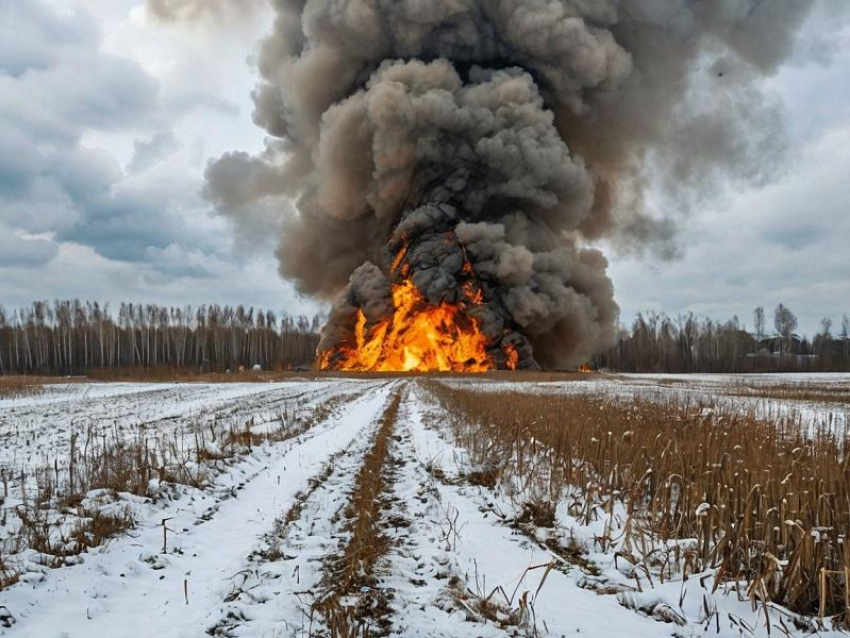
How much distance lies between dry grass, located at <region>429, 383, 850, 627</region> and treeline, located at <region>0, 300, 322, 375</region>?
199ft

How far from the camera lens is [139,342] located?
80250 millimetres

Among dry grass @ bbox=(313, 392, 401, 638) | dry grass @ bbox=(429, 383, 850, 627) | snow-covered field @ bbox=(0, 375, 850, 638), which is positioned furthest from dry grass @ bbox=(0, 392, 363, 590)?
dry grass @ bbox=(429, 383, 850, 627)

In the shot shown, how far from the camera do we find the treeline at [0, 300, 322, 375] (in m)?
70.2

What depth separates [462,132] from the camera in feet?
157

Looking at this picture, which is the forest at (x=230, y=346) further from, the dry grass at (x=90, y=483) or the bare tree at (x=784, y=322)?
the dry grass at (x=90, y=483)

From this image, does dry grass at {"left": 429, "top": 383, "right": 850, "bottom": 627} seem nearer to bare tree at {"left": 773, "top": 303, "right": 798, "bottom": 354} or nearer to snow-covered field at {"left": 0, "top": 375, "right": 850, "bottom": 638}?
snow-covered field at {"left": 0, "top": 375, "right": 850, "bottom": 638}

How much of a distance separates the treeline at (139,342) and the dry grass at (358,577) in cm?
6127

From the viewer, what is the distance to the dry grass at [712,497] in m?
3.03

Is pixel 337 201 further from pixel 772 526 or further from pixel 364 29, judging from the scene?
pixel 772 526

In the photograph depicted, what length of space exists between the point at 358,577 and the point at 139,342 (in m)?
88.4

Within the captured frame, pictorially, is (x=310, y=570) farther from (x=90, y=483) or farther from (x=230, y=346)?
(x=230, y=346)

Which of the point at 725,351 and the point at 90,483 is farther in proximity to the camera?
the point at 725,351

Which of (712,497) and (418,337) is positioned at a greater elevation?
(418,337)

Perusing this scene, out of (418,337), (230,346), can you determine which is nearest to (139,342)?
(230,346)
